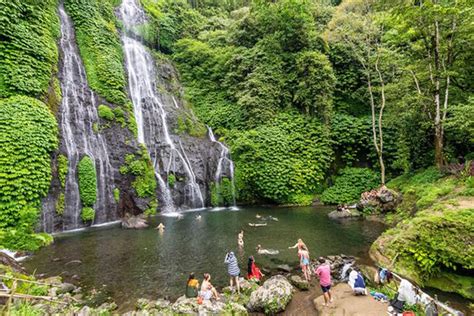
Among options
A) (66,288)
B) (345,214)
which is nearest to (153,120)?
(66,288)

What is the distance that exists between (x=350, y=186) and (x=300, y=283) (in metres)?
17.0

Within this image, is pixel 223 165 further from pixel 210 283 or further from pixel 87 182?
pixel 210 283

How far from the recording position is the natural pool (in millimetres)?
9750

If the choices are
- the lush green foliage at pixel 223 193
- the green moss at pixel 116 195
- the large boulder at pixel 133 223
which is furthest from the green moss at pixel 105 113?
the lush green foliage at pixel 223 193

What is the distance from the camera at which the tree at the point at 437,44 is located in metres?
15.4

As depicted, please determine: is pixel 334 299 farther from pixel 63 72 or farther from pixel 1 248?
pixel 63 72

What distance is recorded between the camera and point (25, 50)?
17.6 meters

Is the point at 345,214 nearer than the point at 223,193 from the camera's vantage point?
Yes

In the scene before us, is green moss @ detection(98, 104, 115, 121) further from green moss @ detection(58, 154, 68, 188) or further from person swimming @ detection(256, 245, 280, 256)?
person swimming @ detection(256, 245, 280, 256)

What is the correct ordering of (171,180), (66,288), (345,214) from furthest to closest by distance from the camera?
(171,180) < (345,214) < (66,288)

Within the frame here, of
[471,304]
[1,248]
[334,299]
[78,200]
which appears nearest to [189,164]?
[78,200]

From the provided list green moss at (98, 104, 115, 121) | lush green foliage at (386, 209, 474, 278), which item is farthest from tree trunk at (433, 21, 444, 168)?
green moss at (98, 104, 115, 121)

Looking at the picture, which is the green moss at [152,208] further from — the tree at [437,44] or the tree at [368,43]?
the tree at [437,44]

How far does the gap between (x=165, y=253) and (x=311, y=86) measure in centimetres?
2029
